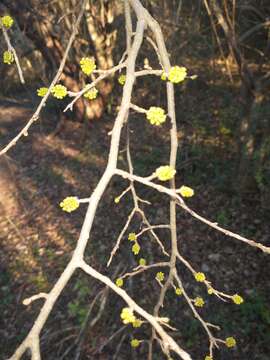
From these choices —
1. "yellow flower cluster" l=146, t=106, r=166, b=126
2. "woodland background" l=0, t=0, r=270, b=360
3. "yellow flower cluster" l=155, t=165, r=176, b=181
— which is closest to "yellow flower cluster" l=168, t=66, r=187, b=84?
"yellow flower cluster" l=146, t=106, r=166, b=126

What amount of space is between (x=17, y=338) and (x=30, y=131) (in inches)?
179

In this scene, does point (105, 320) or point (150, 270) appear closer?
point (105, 320)

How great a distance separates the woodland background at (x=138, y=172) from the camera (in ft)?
13.5

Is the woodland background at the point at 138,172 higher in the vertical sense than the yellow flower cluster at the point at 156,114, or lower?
lower

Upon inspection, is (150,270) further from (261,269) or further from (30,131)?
(30,131)

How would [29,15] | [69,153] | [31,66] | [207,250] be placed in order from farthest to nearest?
[31,66] → [69,153] → [29,15] → [207,250]

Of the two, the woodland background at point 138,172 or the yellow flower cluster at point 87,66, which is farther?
the woodland background at point 138,172

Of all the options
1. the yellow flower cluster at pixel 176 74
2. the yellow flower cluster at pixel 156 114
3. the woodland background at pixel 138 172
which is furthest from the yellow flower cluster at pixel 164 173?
the woodland background at pixel 138 172

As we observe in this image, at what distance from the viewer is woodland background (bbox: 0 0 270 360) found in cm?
412

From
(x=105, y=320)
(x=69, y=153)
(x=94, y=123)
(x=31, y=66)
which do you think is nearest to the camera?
(x=105, y=320)

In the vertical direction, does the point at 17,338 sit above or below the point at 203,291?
below

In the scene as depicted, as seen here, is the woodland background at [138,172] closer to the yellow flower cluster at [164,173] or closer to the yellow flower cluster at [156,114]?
the yellow flower cluster at [156,114]

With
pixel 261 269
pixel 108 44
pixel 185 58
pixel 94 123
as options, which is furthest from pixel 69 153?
pixel 261 269

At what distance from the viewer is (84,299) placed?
4.49 metres
